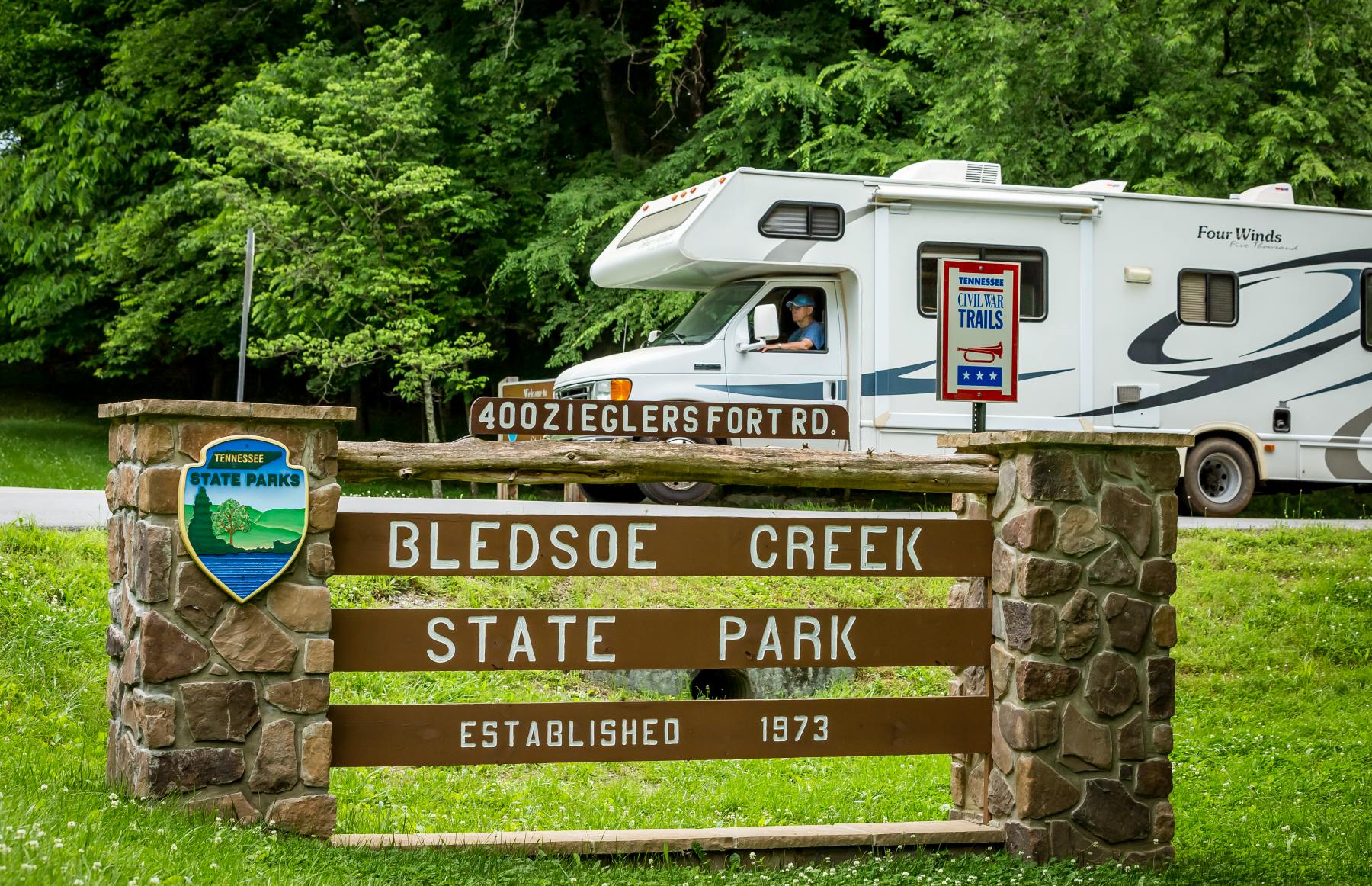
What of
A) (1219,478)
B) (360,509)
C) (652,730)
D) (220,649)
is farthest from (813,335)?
(220,649)

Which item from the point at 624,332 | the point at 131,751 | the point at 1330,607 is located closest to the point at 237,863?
the point at 131,751

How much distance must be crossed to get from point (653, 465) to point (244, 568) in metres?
1.52

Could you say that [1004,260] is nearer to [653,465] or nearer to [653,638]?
[653,465]

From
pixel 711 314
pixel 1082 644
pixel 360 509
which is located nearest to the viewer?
pixel 1082 644

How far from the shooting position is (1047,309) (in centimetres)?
1220

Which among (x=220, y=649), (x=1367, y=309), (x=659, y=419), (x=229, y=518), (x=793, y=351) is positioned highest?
(x=1367, y=309)

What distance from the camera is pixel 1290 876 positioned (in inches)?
202

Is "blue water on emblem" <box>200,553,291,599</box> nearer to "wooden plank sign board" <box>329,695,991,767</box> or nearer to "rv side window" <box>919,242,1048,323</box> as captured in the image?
"wooden plank sign board" <box>329,695,991,767</box>

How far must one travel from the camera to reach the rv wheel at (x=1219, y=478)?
1294 cm

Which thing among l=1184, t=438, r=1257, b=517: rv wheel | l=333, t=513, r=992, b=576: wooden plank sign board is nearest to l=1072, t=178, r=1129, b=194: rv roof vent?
l=1184, t=438, r=1257, b=517: rv wheel

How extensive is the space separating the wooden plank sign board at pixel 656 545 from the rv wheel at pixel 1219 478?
8.52 m

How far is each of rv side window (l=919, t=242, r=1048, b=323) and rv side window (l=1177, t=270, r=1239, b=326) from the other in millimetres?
1539

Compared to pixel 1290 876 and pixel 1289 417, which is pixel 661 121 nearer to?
pixel 1289 417

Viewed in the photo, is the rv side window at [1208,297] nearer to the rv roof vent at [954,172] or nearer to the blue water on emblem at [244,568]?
the rv roof vent at [954,172]
